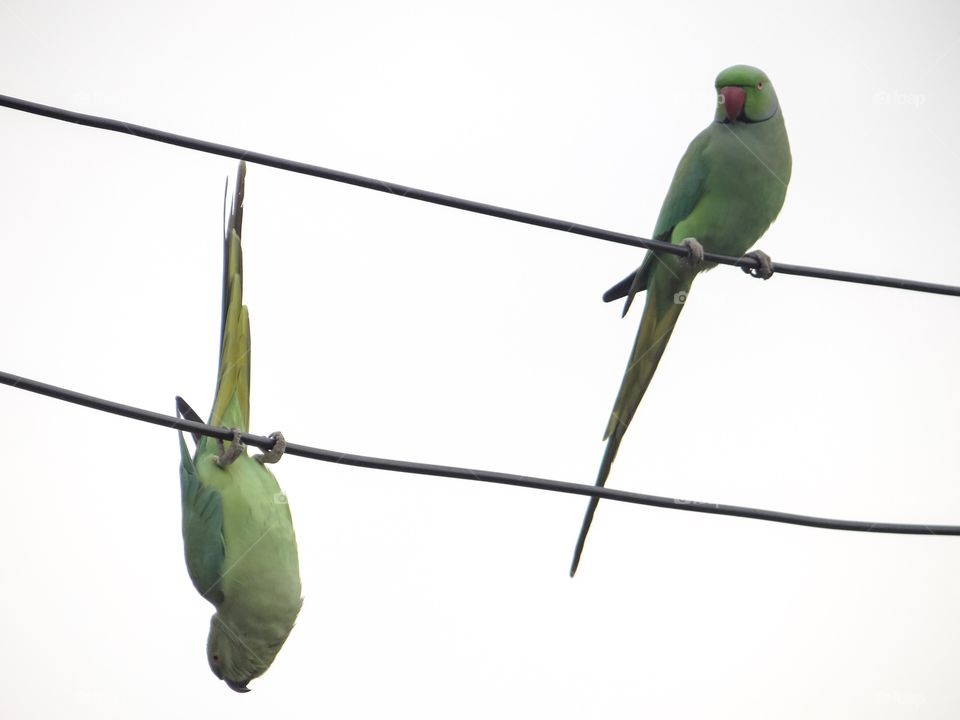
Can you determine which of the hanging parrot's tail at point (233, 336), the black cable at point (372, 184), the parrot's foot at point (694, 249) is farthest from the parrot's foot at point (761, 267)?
the hanging parrot's tail at point (233, 336)

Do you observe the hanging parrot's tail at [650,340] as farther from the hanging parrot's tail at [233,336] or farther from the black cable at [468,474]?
the hanging parrot's tail at [233,336]

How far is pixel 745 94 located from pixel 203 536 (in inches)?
92.7

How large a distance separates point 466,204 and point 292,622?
5.86 feet

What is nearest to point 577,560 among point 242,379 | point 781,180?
point 242,379

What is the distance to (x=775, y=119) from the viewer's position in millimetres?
3646

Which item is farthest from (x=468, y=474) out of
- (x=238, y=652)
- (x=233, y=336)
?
(x=238, y=652)

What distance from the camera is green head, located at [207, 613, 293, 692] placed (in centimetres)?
361

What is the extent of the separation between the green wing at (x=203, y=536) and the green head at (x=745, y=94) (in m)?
2.18

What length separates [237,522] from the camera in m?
3.46

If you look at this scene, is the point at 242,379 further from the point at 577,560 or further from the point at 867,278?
the point at 867,278

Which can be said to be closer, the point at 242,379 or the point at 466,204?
the point at 466,204

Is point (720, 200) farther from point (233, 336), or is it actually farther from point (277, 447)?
point (277, 447)

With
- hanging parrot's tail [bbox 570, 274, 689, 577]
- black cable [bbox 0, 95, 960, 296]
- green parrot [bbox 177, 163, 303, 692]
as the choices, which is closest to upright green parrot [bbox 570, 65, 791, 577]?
hanging parrot's tail [bbox 570, 274, 689, 577]

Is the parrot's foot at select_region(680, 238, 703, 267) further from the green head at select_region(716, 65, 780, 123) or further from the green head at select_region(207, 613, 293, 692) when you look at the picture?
the green head at select_region(207, 613, 293, 692)
